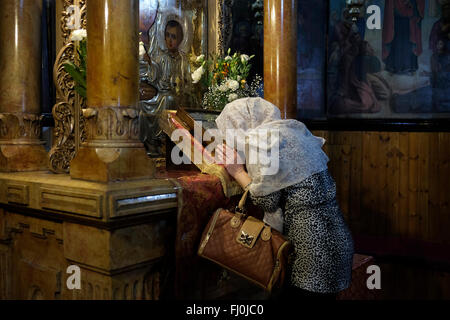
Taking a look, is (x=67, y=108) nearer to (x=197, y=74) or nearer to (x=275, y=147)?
(x=197, y=74)

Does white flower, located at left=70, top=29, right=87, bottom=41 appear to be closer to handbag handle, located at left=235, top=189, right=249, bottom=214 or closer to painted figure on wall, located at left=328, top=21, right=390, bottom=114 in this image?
handbag handle, located at left=235, top=189, right=249, bottom=214

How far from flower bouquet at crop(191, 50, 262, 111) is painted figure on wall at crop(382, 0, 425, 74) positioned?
1.87 m

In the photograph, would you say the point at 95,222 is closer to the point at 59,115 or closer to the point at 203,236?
the point at 203,236

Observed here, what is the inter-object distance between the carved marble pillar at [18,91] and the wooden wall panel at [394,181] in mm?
3436

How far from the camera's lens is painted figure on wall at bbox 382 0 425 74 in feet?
15.7

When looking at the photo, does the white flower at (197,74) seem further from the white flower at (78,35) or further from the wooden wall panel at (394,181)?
the wooden wall panel at (394,181)

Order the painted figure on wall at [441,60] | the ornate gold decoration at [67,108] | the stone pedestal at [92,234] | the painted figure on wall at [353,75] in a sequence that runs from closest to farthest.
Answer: the stone pedestal at [92,234] < the ornate gold decoration at [67,108] < the painted figure on wall at [441,60] < the painted figure on wall at [353,75]

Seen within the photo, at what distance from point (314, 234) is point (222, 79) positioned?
2225mm

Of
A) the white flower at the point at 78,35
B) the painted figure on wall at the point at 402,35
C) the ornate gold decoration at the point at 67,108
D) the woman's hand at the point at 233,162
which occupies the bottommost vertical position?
the woman's hand at the point at 233,162

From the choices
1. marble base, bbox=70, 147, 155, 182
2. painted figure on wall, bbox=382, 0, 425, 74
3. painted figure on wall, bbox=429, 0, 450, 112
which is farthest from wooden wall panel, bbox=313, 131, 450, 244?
marble base, bbox=70, 147, 155, 182

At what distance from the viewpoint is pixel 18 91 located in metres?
2.82

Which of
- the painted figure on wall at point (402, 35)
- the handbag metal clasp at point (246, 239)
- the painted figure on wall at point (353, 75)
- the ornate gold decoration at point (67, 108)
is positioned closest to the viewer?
the handbag metal clasp at point (246, 239)

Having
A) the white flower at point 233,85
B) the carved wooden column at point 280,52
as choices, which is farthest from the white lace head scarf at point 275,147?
the white flower at point 233,85

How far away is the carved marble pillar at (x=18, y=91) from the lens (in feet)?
9.09
